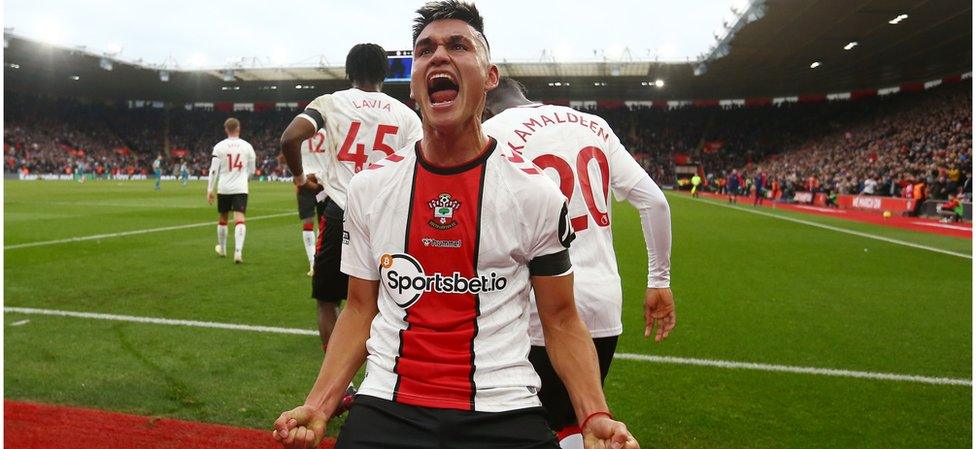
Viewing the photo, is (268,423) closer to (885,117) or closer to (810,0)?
(810,0)

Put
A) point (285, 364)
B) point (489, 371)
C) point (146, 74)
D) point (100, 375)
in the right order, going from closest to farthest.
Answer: point (489, 371) → point (100, 375) → point (285, 364) → point (146, 74)

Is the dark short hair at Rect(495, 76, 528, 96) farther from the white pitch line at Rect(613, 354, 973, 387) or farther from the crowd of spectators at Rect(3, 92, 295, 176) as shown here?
the crowd of spectators at Rect(3, 92, 295, 176)

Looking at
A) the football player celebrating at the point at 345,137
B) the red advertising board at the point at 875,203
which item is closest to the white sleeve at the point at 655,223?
the football player celebrating at the point at 345,137

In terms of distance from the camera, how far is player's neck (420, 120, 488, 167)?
204 centimetres

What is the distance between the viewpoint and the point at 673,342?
6152mm

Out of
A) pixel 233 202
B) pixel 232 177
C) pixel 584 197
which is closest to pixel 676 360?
pixel 584 197

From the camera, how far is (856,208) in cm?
2766

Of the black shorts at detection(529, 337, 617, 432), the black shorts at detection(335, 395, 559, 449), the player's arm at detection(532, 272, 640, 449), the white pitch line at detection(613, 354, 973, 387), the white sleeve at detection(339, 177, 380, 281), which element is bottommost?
the white pitch line at detection(613, 354, 973, 387)

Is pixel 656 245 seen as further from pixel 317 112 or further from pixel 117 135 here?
pixel 117 135

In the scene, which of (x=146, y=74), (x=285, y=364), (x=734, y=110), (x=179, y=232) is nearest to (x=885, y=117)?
(x=734, y=110)

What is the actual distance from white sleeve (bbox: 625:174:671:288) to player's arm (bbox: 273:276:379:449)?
1332mm

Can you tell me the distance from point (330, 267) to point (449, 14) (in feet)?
9.03

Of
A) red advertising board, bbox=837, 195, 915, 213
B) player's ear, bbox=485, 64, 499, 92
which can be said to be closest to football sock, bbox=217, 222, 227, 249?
player's ear, bbox=485, 64, 499, 92

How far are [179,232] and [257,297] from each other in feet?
25.6
